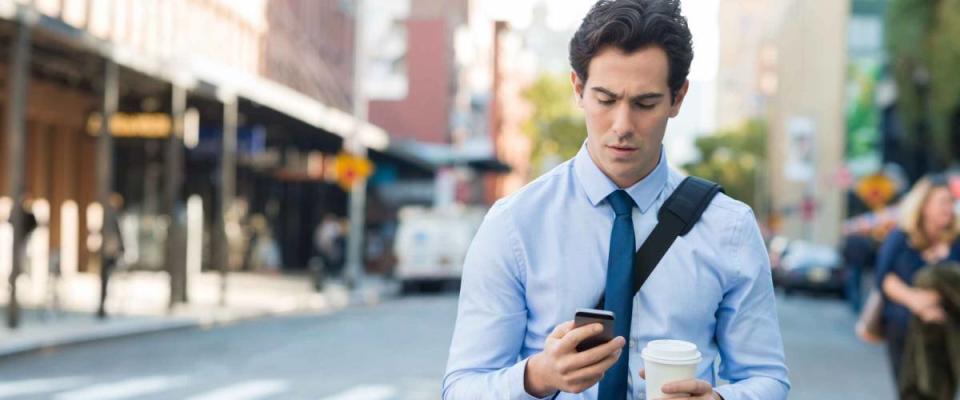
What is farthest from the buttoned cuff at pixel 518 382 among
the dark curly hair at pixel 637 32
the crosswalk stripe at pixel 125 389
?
the crosswalk stripe at pixel 125 389

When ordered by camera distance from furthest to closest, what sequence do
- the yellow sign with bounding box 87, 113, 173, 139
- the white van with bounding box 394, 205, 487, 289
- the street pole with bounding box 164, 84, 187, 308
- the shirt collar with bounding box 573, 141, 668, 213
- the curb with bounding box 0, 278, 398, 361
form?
the white van with bounding box 394, 205, 487, 289 < the yellow sign with bounding box 87, 113, 173, 139 < the street pole with bounding box 164, 84, 187, 308 < the curb with bounding box 0, 278, 398, 361 < the shirt collar with bounding box 573, 141, 668, 213

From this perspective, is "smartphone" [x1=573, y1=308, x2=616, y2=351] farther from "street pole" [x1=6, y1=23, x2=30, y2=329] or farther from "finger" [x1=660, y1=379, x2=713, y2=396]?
"street pole" [x1=6, y1=23, x2=30, y2=329]

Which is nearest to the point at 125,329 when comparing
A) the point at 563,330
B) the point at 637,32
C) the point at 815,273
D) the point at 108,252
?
the point at 108,252

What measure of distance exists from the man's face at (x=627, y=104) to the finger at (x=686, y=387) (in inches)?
19.0

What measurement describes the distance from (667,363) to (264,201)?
37.0 metres

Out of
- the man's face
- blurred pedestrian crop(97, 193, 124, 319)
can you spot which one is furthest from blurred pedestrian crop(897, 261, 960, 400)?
blurred pedestrian crop(97, 193, 124, 319)

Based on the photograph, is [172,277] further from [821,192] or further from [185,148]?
[821,192]

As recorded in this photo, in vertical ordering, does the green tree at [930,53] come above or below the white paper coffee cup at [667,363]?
above

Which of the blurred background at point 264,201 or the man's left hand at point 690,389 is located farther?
the blurred background at point 264,201

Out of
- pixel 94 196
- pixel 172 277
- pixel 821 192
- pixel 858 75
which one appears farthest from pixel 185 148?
pixel 821 192

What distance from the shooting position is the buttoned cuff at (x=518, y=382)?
247 cm

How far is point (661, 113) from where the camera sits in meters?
2.58

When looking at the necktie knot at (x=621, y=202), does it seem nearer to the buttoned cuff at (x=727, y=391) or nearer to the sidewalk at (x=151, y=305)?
the buttoned cuff at (x=727, y=391)

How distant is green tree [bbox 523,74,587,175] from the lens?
89.5 m
